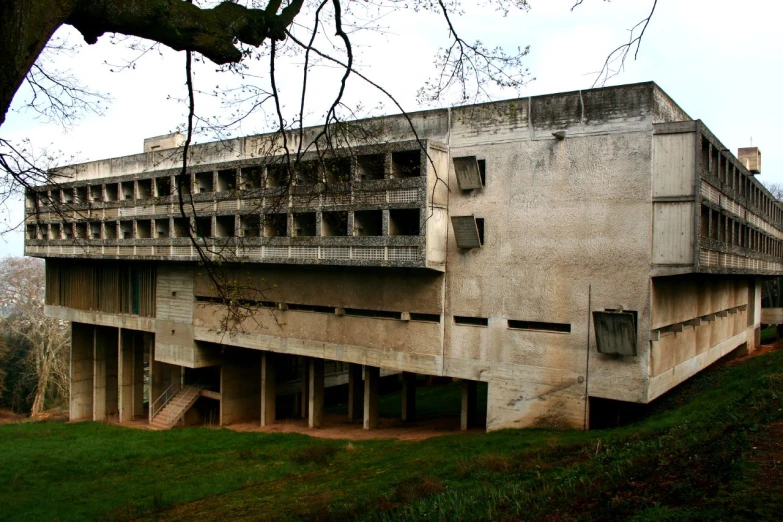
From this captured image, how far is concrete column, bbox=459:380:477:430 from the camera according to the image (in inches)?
759

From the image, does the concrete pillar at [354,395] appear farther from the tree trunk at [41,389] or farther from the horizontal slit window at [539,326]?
the tree trunk at [41,389]

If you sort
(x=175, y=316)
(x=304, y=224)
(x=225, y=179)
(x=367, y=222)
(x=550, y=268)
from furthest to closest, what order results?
(x=175, y=316), (x=225, y=179), (x=304, y=224), (x=367, y=222), (x=550, y=268)

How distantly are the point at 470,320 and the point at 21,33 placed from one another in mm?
14084

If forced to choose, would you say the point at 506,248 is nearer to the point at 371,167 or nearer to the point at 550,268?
the point at 550,268

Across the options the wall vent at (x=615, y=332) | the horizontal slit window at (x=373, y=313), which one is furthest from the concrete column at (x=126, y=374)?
the wall vent at (x=615, y=332)

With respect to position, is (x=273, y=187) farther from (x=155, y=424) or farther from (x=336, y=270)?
(x=155, y=424)

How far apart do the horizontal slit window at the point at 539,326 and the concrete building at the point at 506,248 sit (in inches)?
1.5

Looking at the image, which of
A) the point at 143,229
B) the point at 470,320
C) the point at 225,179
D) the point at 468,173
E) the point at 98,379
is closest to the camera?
the point at 468,173

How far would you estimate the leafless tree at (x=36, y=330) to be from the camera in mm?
41625

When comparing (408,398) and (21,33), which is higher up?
(21,33)

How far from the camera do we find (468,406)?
20234mm

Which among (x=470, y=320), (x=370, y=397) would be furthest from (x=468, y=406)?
(x=470, y=320)

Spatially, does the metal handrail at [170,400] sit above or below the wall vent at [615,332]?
below

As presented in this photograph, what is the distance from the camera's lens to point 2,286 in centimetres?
4222
